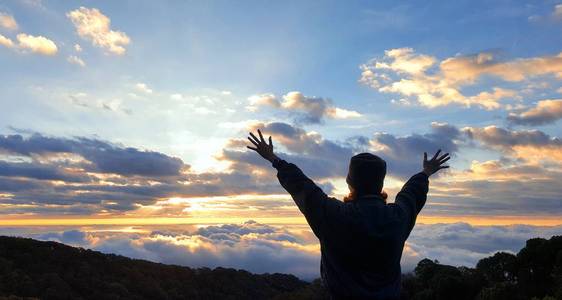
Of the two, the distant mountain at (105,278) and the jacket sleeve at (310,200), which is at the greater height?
the jacket sleeve at (310,200)

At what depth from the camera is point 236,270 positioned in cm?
11381

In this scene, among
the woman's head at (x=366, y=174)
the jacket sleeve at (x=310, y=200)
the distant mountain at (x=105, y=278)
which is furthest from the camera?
the distant mountain at (x=105, y=278)

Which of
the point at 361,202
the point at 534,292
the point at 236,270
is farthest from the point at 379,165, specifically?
the point at 236,270

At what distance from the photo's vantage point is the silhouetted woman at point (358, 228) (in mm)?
4000

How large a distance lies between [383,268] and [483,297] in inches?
1843

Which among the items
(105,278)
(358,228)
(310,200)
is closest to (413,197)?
(358,228)

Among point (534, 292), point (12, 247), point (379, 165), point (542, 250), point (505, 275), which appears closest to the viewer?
point (379, 165)

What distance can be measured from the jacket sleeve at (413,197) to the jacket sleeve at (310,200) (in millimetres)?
694

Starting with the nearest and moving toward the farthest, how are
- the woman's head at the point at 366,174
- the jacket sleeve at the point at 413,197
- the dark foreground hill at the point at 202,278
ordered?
the woman's head at the point at 366,174, the jacket sleeve at the point at 413,197, the dark foreground hill at the point at 202,278

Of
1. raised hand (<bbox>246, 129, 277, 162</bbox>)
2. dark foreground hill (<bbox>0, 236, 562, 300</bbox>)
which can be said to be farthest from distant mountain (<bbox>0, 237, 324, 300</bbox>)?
raised hand (<bbox>246, 129, 277, 162</bbox>)

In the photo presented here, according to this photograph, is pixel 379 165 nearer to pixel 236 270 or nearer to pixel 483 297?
pixel 483 297

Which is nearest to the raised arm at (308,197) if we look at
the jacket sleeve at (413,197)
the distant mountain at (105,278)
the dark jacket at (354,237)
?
the dark jacket at (354,237)

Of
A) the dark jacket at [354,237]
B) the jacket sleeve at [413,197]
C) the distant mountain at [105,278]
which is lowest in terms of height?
the distant mountain at [105,278]

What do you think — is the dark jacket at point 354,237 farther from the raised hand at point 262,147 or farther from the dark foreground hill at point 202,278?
the dark foreground hill at point 202,278
